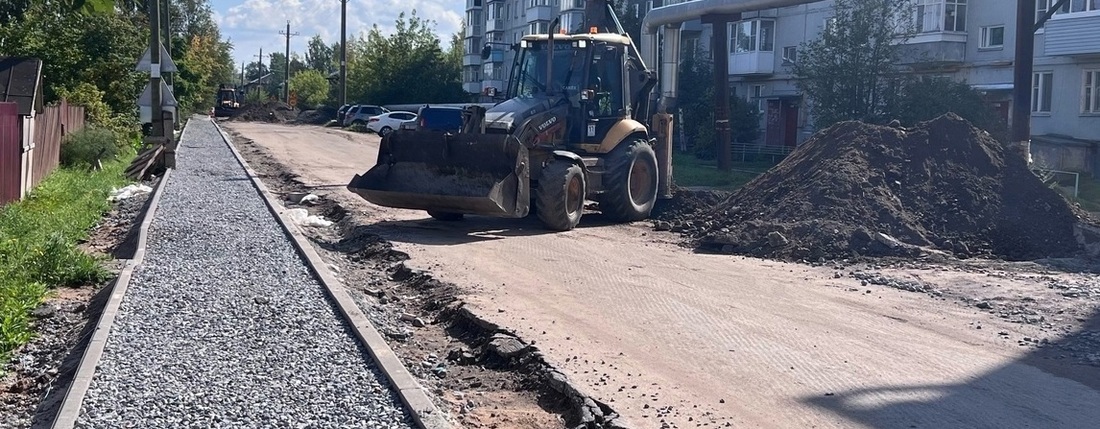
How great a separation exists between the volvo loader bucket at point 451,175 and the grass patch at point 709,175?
11.6 m

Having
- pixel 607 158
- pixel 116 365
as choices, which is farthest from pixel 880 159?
pixel 116 365

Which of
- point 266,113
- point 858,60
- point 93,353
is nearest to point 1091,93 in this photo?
point 858,60

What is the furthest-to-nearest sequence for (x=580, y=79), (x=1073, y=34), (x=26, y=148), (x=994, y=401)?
(x=1073, y=34) < (x=26, y=148) < (x=580, y=79) < (x=994, y=401)

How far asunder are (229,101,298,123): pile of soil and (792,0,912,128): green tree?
55826 millimetres

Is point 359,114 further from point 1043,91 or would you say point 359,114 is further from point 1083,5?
→ point 1083,5

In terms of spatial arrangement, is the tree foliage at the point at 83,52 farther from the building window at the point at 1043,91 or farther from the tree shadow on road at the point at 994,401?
the building window at the point at 1043,91

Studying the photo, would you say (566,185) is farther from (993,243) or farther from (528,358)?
(528,358)

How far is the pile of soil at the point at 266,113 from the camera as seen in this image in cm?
8250

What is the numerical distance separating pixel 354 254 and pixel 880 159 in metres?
7.38

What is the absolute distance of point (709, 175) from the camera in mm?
29234

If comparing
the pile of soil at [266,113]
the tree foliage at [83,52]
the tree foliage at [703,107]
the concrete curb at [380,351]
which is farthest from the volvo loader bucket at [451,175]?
the pile of soil at [266,113]

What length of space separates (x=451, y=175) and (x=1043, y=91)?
82.2 feet

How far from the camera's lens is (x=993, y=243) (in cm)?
1445

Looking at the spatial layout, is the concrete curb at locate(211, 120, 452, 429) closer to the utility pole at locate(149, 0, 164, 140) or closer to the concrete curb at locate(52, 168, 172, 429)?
the concrete curb at locate(52, 168, 172, 429)
